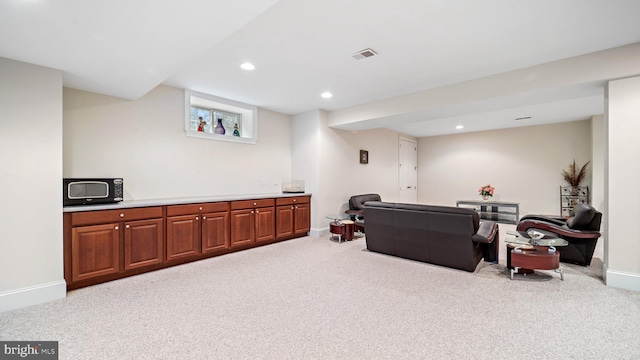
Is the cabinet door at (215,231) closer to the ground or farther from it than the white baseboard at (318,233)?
farther from it

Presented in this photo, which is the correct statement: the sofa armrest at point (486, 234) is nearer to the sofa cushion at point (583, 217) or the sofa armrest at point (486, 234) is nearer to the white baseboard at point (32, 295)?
the sofa cushion at point (583, 217)

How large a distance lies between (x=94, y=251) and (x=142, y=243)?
46cm

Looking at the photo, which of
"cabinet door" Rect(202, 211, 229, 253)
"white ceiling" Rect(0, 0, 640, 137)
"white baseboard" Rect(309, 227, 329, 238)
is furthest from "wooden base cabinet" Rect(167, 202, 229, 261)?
"white baseboard" Rect(309, 227, 329, 238)

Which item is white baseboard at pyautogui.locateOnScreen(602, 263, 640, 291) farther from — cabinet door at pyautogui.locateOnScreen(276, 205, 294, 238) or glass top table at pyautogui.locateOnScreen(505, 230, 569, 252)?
cabinet door at pyautogui.locateOnScreen(276, 205, 294, 238)

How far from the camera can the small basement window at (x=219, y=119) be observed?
444cm

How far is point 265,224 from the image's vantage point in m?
4.72

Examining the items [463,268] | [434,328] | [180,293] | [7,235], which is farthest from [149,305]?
[463,268]

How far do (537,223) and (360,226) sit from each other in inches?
113

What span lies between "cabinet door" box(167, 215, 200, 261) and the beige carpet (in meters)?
0.26

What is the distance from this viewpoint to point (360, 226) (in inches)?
220

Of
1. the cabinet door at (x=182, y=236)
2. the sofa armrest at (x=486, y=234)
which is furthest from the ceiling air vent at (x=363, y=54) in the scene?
the cabinet door at (x=182, y=236)

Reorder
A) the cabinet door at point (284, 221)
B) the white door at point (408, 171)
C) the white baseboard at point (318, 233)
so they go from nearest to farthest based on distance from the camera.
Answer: the cabinet door at point (284, 221) < the white baseboard at point (318, 233) < the white door at point (408, 171)

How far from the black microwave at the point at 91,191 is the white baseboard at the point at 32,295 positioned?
0.85m

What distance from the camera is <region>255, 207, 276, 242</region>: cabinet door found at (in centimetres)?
462
